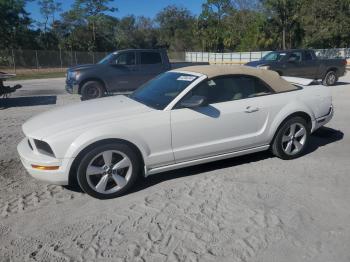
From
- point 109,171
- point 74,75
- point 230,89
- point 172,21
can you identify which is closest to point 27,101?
point 74,75

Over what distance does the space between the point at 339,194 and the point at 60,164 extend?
10.9 ft

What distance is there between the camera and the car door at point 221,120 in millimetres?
4535

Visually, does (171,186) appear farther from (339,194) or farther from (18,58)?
(18,58)

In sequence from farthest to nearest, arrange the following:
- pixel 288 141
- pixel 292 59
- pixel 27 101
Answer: pixel 292 59 → pixel 27 101 → pixel 288 141

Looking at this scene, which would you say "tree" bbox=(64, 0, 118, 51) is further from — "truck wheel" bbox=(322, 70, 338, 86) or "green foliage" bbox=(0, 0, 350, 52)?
"truck wheel" bbox=(322, 70, 338, 86)

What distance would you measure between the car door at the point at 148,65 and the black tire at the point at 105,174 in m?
7.93

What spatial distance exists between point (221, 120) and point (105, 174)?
1.68 m

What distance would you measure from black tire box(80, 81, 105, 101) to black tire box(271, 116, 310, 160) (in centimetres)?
762

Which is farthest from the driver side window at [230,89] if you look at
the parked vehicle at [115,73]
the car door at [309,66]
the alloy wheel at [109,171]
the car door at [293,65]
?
the car door at [309,66]

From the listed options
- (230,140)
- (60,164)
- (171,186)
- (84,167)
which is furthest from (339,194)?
(60,164)

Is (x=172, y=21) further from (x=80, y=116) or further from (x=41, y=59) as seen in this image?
(x=80, y=116)

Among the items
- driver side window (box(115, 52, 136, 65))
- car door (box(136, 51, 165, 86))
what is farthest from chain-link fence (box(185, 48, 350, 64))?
driver side window (box(115, 52, 136, 65))

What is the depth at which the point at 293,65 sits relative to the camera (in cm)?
1407

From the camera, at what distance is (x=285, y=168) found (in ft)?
16.8
